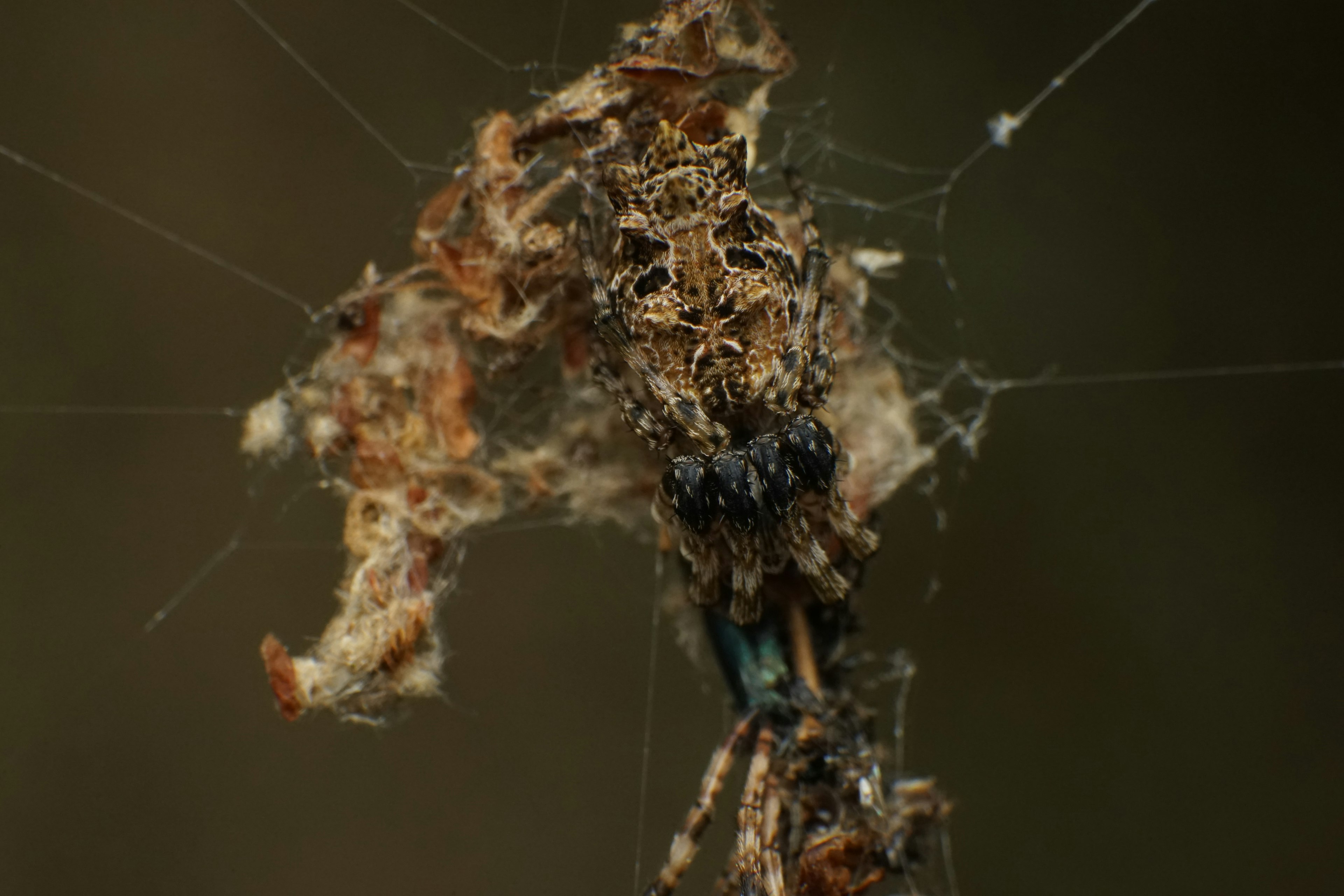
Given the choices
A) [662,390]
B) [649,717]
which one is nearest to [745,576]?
[662,390]

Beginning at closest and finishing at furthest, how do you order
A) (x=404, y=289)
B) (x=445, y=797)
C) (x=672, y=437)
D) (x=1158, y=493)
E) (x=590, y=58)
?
(x=672, y=437) → (x=404, y=289) → (x=590, y=58) → (x=445, y=797) → (x=1158, y=493)

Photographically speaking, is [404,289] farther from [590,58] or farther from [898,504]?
[898,504]

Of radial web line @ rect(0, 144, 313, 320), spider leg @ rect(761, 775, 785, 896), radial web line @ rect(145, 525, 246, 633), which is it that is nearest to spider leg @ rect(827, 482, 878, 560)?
spider leg @ rect(761, 775, 785, 896)

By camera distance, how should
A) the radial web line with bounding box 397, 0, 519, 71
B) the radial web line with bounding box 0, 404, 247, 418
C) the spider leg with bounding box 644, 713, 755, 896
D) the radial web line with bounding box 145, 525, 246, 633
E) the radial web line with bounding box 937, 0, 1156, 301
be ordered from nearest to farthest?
the spider leg with bounding box 644, 713, 755, 896 < the radial web line with bounding box 397, 0, 519, 71 < the radial web line with bounding box 0, 404, 247, 418 < the radial web line with bounding box 145, 525, 246, 633 < the radial web line with bounding box 937, 0, 1156, 301

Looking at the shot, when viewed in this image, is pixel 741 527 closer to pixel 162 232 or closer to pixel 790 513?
pixel 790 513

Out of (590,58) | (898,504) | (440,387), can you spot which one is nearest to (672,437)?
(440,387)

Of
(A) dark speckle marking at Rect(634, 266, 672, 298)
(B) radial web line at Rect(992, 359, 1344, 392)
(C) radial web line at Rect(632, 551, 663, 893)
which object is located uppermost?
(B) radial web line at Rect(992, 359, 1344, 392)

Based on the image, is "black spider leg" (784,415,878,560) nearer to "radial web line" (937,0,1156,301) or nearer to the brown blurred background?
the brown blurred background
